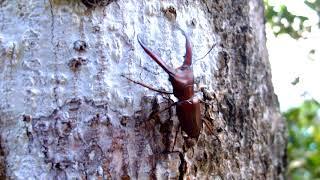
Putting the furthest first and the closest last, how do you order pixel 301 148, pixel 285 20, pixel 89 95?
1. pixel 301 148
2. pixel 285 20
3. pixel 89 95

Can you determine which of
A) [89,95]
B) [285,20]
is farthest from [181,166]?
[285,20]

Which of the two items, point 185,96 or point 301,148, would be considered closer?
point 185,96

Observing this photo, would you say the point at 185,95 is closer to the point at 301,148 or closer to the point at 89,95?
the point at 89,95

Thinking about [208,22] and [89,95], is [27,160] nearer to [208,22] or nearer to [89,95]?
[89,95]

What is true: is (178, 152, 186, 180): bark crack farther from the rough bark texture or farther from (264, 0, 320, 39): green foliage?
(264, 0, 320, 39): green foliage

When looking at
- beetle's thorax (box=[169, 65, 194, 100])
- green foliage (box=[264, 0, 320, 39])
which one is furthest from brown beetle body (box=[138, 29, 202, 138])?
green foliage (box=[264, 0, 320, 39])

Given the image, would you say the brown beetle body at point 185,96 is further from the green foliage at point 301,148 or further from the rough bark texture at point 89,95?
the green foliage at point 301,148

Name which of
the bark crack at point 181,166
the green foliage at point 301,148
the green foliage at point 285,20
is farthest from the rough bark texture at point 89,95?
the green foliage at point 301,148

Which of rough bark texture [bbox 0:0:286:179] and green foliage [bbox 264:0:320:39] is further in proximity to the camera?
green foliage [bbox 264:0:320:39]

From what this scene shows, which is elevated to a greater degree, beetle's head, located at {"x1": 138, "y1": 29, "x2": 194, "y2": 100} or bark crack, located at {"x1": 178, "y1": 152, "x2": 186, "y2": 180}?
beetle's head, located at {"x1": 138, "y1": 29, "x2": 194, "y2": 100}
